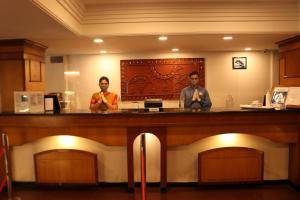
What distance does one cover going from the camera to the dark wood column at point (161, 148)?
3213mm

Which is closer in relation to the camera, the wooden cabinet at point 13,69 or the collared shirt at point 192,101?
the wooden cabinet at point 13,69

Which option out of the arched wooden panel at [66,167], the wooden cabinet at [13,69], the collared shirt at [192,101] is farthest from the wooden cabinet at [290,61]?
the wooden cabinet at [13,69]

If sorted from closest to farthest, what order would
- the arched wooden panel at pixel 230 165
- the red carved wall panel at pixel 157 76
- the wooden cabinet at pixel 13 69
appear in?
the arched wooden panel at pixel 230 165 < the wooden cabinet at pixel 13 69 < the red carved wall panel at pixel 157 76

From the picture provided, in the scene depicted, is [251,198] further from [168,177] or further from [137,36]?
[137,36]

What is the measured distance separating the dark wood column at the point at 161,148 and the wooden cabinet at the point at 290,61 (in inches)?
100

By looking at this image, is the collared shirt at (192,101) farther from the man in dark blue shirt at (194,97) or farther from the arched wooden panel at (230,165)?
the arched wooden panel at (230,165)

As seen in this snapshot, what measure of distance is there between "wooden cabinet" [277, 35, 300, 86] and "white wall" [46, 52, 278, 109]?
1690 mm

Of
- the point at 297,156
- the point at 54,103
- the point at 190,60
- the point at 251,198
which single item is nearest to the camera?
the point at 251,198

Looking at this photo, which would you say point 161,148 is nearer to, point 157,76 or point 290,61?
point 290,61

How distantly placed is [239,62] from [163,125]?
3.89 metres

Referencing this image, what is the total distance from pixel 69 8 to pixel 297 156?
3.58 metres

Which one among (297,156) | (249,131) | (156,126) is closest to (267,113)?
(249,131)

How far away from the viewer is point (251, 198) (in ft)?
10.0

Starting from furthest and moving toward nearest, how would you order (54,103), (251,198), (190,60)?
(190,60), (54,103), (251,198)
